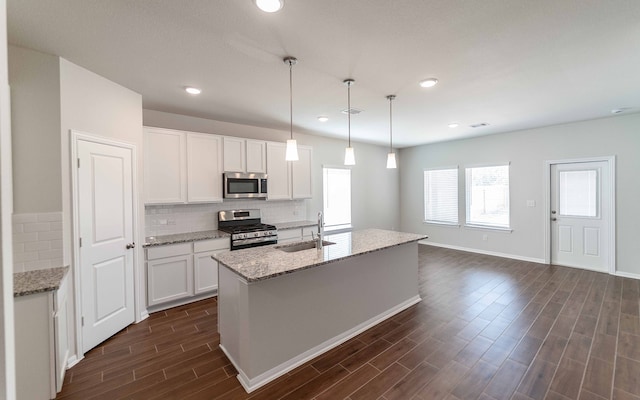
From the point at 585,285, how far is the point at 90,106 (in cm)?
683

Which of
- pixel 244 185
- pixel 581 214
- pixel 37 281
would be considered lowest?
pixel 37 281

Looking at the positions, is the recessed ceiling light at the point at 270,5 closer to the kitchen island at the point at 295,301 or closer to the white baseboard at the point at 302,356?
the kitchen island at the point at 295,301

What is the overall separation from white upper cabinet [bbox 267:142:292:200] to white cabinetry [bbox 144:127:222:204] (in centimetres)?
86

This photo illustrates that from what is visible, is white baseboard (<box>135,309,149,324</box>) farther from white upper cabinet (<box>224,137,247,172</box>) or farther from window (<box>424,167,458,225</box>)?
window (<box>424,167,458,225</box>)

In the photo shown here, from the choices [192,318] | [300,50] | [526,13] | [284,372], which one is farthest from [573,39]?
[192,318]

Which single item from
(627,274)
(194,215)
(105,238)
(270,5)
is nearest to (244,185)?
(194,215)

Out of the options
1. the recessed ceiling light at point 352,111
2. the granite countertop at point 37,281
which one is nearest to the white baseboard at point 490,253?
the recessed ceiling light at point 352,111

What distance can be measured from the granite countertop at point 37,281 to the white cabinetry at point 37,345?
0.05m

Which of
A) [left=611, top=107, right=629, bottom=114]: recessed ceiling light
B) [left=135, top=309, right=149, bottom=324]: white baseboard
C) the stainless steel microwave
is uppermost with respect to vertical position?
[left=611, top=107, right=629, bottom=114]: recessed ceiling light

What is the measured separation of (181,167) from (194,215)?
787 mm

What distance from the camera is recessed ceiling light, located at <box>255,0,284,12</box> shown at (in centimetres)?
170

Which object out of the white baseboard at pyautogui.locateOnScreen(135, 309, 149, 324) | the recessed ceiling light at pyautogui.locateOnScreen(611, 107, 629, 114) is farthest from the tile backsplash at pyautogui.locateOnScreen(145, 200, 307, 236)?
the recessed ceiling light at pyautogui.locateOnScreen(611, 107, 629, 114)

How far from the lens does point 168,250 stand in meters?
3.46

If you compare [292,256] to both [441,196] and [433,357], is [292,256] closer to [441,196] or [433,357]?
[433,357]
